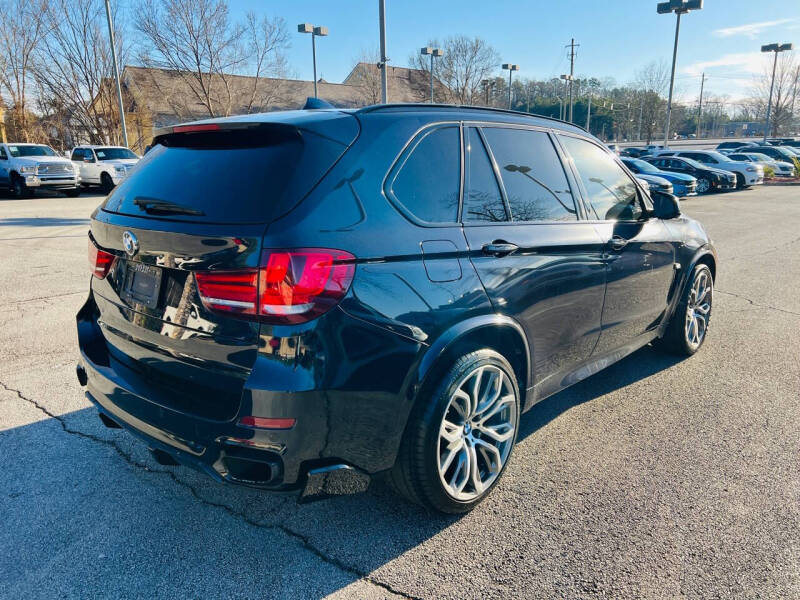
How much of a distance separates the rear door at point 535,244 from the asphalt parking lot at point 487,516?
0.65m

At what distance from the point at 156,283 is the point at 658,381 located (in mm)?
3636

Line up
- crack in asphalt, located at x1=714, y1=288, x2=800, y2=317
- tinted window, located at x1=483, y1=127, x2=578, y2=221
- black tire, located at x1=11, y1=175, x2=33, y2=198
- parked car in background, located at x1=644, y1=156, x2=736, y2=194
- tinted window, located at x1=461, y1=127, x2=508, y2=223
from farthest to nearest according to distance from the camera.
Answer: parked car in background, located at x1=644, y1=156, x2=736, y2=194 < black tire, located at x1=11, y1=175, x2=33, y2=198 < crack in asphalt, located at x1=714, y1=288, x2=800, y2=317 < tinted window, located at x1=483, y1=127, x2=578, y2=221 < tinted window, located at x1=461, y1=127, x2=508, y2=223

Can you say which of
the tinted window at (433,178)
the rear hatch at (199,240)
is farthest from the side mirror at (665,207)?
the rear hatch at (199,240)

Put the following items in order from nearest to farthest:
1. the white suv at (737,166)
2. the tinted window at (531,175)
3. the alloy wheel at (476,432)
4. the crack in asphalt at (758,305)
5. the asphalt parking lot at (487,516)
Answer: the asphalt parking lot at (487,516)
the alloy wheel at (476,432)
the tinted window at (531,175)
the crack in asphalt at (758,305)
the white suv at (737,166)

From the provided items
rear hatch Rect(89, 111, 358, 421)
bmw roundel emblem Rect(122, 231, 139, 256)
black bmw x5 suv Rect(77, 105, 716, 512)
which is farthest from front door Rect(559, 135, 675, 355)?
bmw roundel emblem Rect(122, 231, 139, 256)

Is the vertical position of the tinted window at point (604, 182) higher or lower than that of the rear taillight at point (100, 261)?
higher

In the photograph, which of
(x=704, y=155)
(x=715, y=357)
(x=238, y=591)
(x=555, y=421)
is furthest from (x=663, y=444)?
(x=704, y=155)

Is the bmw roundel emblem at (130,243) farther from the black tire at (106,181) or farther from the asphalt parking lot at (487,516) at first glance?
the black tire at (106,181)

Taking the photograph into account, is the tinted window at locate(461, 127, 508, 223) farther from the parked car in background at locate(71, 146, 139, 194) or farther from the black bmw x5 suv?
the parked car in background at locate(71, 146, 139, 194)

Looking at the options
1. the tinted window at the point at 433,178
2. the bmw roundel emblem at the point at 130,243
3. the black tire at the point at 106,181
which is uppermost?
the tinted window at the point at 433,178

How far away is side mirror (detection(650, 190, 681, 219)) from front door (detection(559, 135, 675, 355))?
76 millimetres

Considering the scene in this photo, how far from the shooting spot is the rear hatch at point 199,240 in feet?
7.08

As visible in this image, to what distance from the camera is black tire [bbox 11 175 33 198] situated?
2102cm

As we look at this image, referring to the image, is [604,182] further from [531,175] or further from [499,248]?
[499,248]
